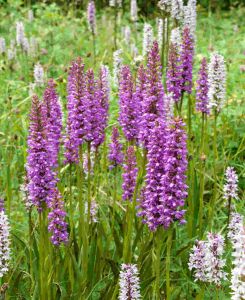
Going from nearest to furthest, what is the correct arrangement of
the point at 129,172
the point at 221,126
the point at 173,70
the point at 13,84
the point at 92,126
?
the point at 92,126, the point at 129,172, the point at 173,70, the point at 221,126, the point at 13,84

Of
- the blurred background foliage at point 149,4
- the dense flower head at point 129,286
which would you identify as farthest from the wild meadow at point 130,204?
the blurred background foliage at point 149,4

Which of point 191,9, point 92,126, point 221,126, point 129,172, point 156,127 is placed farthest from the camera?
point 221,126

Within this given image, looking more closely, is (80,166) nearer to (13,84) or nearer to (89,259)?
(89,259)

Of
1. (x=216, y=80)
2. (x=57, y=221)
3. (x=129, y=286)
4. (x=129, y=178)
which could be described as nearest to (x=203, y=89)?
(x=216, y=80)

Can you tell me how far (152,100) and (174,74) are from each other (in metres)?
0.77

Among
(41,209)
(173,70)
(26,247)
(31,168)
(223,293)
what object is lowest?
(223,293)

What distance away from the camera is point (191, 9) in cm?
500

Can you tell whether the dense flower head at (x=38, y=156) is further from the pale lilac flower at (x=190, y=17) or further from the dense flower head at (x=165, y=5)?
the pale lilac flower at (x=190, y=17)

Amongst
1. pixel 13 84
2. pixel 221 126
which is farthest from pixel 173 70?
pixel 13 84

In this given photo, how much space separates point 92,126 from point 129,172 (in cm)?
41

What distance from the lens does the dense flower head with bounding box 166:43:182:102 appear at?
390 cm

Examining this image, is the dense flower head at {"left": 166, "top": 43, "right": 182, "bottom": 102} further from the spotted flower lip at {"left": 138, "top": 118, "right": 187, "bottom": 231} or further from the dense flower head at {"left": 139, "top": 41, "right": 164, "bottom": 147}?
the spotted flower lip at {"left": 138, "top": 118, "right": 187, "bottom": 231}

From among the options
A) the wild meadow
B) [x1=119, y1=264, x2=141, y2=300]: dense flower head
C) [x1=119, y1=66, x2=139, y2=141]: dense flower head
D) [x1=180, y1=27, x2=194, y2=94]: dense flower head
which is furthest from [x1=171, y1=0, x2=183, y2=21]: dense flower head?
[x1=119, y1=264, x2=141, y2=300]: dense flower head

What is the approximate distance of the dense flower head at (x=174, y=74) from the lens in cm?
390
